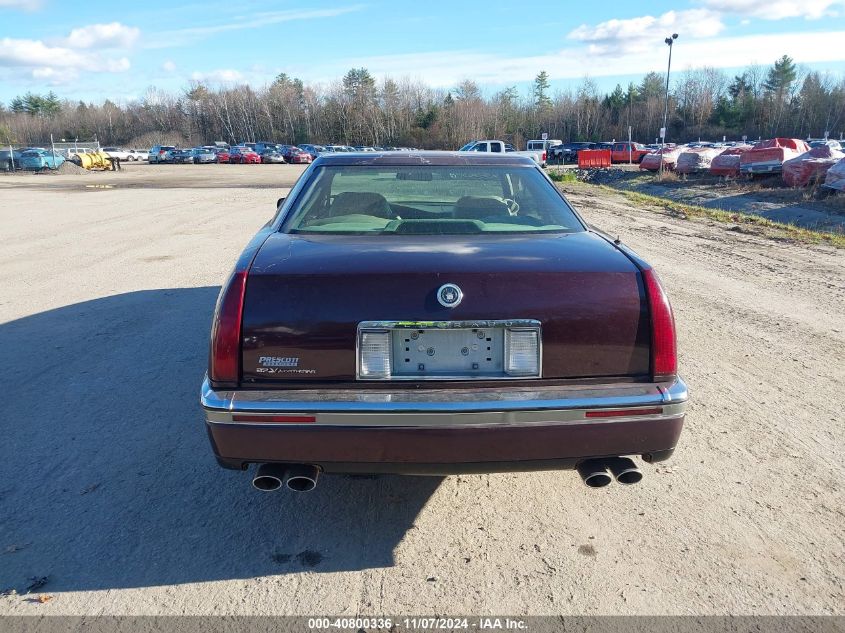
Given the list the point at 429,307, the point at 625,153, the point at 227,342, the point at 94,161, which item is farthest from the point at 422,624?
the point at 625,153

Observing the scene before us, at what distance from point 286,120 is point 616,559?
105451mm

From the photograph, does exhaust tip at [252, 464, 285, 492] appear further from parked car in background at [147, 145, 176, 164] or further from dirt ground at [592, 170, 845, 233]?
parked car in background at [147, 145, 176, 164]

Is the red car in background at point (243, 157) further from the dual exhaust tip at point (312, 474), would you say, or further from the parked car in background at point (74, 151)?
the dual exhaust tip at point (312, 474)

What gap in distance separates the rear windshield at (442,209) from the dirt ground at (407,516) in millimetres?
1373

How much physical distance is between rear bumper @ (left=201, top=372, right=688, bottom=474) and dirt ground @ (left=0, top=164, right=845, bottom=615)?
0.48m

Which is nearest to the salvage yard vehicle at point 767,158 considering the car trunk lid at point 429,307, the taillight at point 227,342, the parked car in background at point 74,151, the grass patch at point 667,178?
the grass patch at point 667,178

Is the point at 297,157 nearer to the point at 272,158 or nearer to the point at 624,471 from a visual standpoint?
the point at 272,158

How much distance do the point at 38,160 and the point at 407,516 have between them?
5057cm

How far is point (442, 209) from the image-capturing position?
4270mm

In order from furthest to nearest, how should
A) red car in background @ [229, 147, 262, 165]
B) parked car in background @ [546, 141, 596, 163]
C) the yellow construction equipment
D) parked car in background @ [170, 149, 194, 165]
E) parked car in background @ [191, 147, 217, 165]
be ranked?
parked car in background @ [170, 149, 194, 165]
parked car in background @ [191, 147, 217, 165]
red car in background @ [229, 147, 262, 165]
parked car in background @ [546, 141, 596, 163]
the yellow construction equipment

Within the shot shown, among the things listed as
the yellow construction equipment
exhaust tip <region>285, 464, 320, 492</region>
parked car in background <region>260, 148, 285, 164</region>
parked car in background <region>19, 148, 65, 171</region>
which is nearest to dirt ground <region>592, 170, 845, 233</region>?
exhaust tip <region>285, 464, 320, 492</region>

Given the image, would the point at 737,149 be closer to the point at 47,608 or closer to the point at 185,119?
the point at 47,608

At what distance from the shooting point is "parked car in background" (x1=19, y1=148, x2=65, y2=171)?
44250 millimetres

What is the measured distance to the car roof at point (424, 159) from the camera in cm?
392
